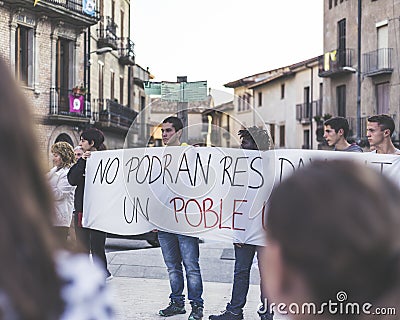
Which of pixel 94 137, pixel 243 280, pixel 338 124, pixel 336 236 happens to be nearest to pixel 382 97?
pixel 94 137

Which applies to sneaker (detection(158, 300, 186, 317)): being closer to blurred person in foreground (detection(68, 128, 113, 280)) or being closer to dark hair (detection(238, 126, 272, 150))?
blurred person in foreground (detection(68, 128, 113, 280))

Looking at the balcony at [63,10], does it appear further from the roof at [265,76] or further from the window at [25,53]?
the roof at [265,76]

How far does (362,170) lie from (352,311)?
1.16 ft

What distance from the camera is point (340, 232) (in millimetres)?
1445

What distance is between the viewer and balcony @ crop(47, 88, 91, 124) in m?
29.4

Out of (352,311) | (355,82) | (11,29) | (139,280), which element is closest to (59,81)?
(11,29)

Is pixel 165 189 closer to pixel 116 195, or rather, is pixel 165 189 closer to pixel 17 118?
pixel 116 195

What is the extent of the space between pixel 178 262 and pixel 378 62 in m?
29.3

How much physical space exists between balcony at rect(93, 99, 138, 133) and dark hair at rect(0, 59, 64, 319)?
1275 inches

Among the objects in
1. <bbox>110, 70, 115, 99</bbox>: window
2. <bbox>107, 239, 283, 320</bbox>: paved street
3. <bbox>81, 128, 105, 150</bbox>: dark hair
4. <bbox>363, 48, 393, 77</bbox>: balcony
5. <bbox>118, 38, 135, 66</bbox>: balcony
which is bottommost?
<bbox>107, 239, 283, 320</bbox>: paved street

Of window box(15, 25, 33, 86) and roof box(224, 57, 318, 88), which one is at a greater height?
roof box(224, 57, 318, 88)

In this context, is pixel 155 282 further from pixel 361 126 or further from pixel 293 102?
pixel 293 102

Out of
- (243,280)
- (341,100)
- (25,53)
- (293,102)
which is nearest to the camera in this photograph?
(243,280)

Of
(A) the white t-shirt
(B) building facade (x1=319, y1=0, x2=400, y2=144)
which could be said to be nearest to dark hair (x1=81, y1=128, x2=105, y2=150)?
(A) the white t-shirt
